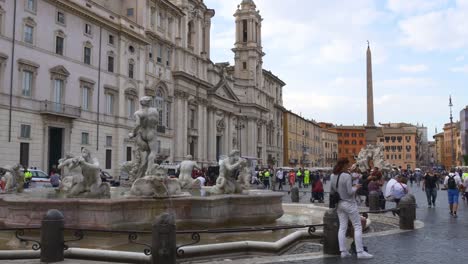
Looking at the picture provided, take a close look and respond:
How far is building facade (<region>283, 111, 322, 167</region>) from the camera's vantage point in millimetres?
89500

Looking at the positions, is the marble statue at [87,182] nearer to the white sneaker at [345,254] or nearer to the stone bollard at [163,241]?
the stone bollard at [163,241]

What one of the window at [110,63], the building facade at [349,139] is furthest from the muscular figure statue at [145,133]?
the building facade at [349,139]

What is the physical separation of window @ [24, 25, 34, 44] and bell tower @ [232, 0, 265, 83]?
42283 mm

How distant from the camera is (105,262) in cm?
734

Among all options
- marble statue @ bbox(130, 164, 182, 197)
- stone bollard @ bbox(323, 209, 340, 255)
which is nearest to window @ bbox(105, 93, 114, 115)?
marble statue @ bbox(130, 164, 182, 197)

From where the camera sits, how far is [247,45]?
7131cm

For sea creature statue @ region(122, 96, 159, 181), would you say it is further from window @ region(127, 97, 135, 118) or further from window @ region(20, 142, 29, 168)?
window @ region(127, 97, 135, 118)

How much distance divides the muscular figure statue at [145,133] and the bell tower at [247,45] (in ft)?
193

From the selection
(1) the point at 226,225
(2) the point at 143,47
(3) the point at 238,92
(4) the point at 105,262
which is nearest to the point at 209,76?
(3) the point at 238,92

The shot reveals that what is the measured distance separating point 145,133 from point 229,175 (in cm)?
231

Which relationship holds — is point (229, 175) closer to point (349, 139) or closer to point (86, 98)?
point (86, 98)

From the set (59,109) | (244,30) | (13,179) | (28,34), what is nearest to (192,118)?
(59,109)

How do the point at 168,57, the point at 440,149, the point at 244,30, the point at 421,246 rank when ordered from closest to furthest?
1. the point at 421,246
2. the point at 168,57
3. the point at 244,30
4. the point at 440,149

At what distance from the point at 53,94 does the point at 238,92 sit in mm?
40014
